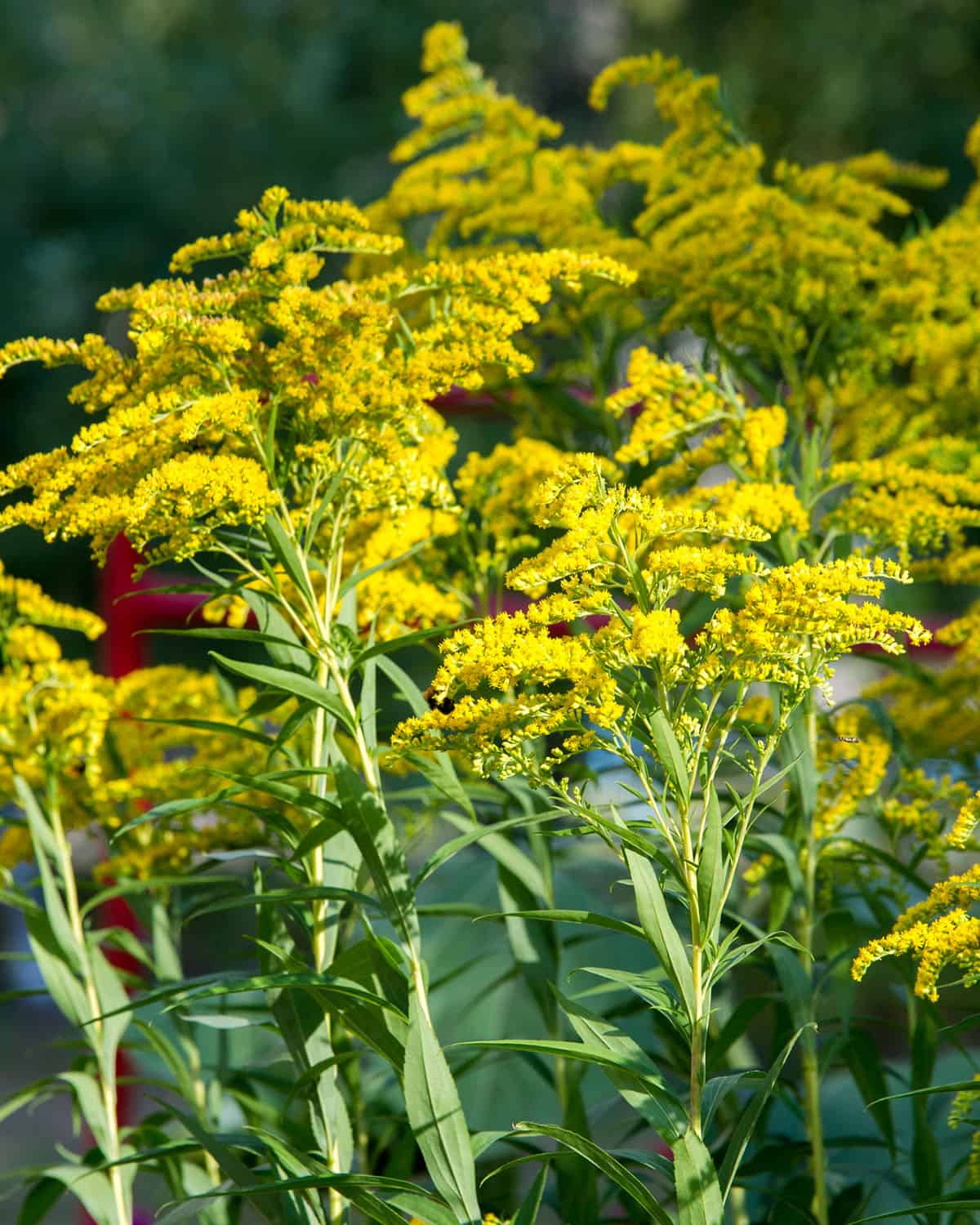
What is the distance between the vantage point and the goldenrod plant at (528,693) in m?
0.94

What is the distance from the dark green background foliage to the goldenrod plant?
248 inches

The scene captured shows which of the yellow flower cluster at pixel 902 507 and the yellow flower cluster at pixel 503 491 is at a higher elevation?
the yellow flower cluster at pixel 503 491

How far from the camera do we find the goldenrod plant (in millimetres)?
940

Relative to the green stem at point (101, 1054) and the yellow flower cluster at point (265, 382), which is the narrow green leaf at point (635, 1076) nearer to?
the yellow flower cluster at point (265, 382)

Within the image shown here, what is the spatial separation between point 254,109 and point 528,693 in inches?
343

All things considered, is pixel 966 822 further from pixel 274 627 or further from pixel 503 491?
pixel 503 491

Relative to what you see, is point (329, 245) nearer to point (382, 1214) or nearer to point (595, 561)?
point (595, 561)

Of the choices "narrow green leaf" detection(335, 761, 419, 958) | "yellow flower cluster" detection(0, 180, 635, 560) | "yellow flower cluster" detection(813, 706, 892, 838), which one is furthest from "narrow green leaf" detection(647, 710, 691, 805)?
"yellow flower cluster" detection(813, 706, 892, 838)

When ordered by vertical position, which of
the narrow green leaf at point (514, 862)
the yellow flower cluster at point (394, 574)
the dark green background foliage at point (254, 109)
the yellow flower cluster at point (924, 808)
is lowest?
the yellow flower cluster at point (924, 808)

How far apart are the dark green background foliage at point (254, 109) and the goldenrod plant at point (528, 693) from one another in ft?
20.7

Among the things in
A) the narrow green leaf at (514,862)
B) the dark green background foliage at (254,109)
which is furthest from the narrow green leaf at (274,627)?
the dark green background foliage at (254,109)

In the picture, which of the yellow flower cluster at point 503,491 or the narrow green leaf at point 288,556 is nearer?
the narrow green leaf at point 288,556

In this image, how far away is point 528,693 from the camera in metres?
1.08

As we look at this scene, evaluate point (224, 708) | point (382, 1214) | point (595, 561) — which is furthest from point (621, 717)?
point (224, 708)
